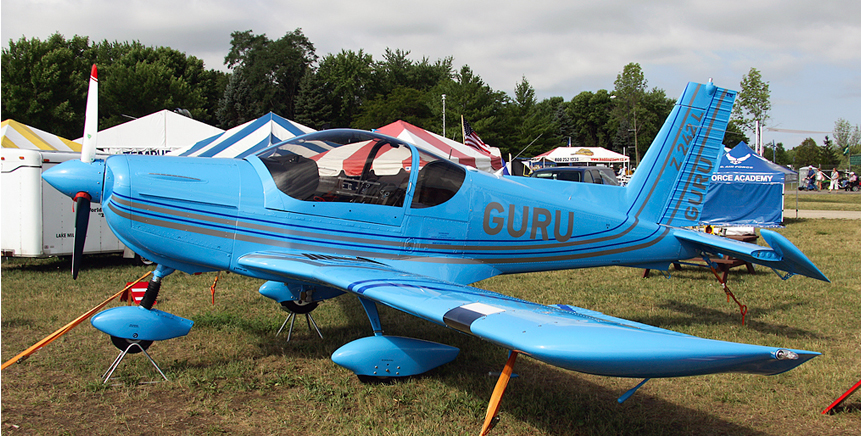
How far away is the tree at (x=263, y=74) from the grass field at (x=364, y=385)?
59.8 meters

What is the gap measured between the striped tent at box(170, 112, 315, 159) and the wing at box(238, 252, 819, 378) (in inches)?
331

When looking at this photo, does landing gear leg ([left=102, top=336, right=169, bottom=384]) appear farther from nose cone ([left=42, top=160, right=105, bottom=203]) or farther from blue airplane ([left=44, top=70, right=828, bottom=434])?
nose cone ([left=42, top=160, right=105, bottom=203])

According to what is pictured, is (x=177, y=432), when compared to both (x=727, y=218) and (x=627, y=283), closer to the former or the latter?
(x=627, y=283)

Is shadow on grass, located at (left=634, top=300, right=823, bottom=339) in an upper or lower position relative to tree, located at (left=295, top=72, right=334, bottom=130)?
lower

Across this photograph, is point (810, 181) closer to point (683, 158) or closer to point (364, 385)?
point (683, 158)

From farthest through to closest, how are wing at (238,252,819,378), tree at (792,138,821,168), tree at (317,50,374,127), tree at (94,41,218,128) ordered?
tree at (792,138,821,168)
tree at (317,50,374,127)
tree at (94,41,218,128)
wing at (238,252,819,378)

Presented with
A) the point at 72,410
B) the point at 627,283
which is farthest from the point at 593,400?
the point at 627,283

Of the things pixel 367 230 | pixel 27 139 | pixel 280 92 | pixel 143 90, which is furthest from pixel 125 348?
pixel 280 92

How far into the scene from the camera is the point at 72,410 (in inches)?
151

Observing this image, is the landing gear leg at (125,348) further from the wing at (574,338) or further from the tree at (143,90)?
the tree at (143,90)

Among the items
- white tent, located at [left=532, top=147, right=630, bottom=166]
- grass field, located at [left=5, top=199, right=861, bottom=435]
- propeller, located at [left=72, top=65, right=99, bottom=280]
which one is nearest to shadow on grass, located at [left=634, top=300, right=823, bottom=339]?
grass field, located at [left=5, top=199, right=861, bottom=435]

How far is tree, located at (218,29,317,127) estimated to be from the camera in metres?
62.3

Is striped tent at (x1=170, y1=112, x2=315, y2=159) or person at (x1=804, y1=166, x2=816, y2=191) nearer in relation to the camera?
striped tent at (x1=170, y1=112, x2=315, y2=159)

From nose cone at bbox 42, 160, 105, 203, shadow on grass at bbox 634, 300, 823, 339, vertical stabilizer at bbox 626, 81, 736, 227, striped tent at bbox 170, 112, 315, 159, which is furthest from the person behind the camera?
striped tent at bbox 170, 112, 315, 159
